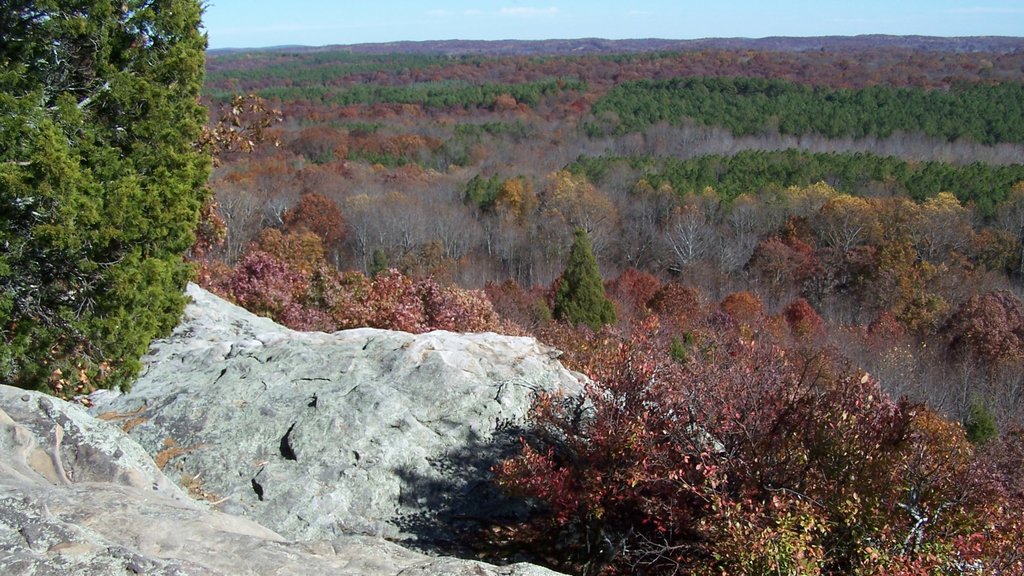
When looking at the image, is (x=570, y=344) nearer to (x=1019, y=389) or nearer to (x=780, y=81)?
(x=1019, y=389)

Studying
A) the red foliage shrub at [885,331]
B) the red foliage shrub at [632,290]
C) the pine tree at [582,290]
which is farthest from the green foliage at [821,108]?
the pine tree at [582,290]

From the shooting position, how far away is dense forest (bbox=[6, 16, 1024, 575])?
6.65m

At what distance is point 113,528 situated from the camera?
4773 millimetres

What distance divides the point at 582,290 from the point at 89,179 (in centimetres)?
2063

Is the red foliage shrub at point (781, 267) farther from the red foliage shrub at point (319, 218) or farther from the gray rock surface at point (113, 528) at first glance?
the gray rock surface at point (113, 528)

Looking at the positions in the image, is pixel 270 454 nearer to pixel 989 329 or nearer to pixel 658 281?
pixel 989 329

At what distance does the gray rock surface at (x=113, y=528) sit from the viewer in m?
4.26

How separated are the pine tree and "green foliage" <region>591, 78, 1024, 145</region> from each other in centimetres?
7511

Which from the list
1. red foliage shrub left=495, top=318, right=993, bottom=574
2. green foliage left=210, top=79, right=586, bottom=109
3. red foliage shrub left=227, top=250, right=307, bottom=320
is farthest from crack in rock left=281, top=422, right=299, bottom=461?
green foliage left=210, top=79, right=586, bottom=109

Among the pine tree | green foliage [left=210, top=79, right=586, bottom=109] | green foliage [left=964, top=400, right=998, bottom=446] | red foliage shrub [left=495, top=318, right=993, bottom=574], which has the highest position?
red foliage shrub [left=495, top=318, right=993, bottom=574]

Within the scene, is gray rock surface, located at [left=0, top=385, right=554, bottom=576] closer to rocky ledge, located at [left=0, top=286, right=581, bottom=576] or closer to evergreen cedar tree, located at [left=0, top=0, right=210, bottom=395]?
rocky ledge, located at [left=0, top=286, right=581, bottom=576]

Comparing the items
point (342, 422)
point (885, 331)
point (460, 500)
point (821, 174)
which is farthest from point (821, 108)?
point (460, 500)

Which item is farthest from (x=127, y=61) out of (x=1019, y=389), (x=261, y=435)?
(x=1019, y=389)

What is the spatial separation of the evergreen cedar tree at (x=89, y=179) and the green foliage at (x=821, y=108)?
9403 centimetres
